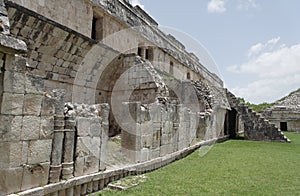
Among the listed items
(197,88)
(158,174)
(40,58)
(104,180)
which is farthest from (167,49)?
(104,180)

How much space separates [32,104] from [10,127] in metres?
0.38

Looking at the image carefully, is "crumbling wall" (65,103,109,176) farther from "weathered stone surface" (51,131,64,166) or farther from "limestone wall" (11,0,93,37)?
"limestone wall" (11,0,93,37)

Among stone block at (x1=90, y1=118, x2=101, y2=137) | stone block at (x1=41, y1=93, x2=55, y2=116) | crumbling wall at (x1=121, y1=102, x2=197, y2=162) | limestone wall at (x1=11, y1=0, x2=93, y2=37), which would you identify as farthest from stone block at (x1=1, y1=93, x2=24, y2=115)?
limestone wall at (x1=11, y1=0, x2=93, y2=37)

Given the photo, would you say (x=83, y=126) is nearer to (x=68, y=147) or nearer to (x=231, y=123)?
(x=68, y=147)

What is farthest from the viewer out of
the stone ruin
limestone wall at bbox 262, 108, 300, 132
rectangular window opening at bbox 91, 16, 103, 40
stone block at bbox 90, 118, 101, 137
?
limestone wall at bbox 262, 108, 300, 132

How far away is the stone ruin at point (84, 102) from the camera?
3088mm

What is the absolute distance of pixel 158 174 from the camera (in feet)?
17.8

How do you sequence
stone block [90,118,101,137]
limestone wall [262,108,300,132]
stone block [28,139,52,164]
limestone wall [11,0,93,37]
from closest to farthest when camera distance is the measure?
stone block [28,139,52,164] → stone block [90,118,101,137] → limestone wall [11,0,93,37] → limestone wall [262,108,300,132]

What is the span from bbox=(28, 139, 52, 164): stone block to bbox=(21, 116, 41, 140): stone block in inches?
3.5

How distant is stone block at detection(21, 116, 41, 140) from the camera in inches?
Result: 123

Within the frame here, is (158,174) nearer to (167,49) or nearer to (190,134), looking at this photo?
(190,134)

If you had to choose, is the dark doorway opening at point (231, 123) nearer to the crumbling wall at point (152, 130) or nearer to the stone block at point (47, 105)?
the crumbling wall at point (152, 130)

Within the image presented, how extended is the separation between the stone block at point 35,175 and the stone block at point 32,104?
682 millimetres

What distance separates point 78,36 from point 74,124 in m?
3.96
